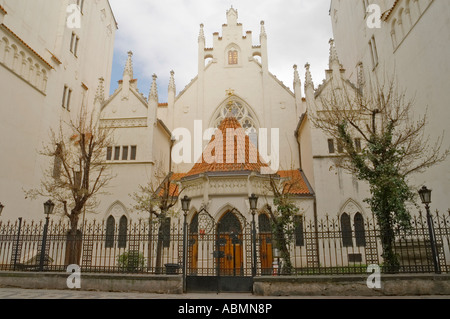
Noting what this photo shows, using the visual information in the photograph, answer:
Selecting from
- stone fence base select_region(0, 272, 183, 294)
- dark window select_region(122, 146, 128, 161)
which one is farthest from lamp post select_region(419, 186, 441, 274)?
dark window select_region(122, 146, 128, 161)

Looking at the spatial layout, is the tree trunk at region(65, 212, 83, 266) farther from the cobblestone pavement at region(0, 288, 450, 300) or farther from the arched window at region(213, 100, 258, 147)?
the arched window at region(213, 100, 258, 147)

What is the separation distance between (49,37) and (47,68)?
2.67m

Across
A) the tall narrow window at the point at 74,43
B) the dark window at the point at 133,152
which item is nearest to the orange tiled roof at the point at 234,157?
the dark window at the point at 133,152

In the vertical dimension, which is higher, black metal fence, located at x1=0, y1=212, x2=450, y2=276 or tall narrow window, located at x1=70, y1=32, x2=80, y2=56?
tall narrow window, located at x1=70, y1=32, x2=80, y2=56

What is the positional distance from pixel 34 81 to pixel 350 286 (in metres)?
21.4

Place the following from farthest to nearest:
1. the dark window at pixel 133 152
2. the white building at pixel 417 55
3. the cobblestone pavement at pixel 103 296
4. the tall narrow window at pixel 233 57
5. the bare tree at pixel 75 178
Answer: the tall narrow window at pixel 233 57
the dark window at pixel 133 152
the bare tree at pixel 75 178
the white building at pixel 417 55
the cobblestone pavement at pixel 103 296

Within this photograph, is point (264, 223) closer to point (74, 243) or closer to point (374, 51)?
point (74, 243)

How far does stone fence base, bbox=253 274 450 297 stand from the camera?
9.66 m

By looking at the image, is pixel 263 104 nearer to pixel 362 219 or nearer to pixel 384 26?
pixel 384 26

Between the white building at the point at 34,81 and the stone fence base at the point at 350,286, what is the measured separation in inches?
599

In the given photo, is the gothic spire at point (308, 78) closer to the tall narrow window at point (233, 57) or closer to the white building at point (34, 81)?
the tall narrow window at point (233, 57)

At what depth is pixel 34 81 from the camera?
20688mm

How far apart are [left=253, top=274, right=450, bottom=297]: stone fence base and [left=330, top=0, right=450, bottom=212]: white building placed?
5822mm

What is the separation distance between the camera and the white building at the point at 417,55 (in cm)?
1440
